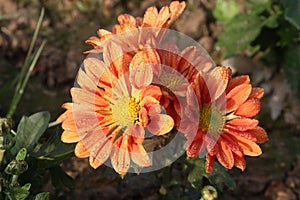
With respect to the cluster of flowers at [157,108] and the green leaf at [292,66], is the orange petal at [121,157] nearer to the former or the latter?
the cluster of flowers at [157,108]

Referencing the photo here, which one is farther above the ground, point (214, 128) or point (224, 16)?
point (224, 16)

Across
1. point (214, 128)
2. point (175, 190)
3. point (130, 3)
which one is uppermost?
point (130, 3)

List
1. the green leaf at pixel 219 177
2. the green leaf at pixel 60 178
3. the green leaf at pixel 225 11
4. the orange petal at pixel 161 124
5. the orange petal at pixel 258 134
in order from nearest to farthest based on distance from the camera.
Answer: the orange petal at pixel 161 124 < the orange petal at pixel 258 134 < the green leaf at pixel 219 177 < the green leaf at pixel 60 178 < the green leaf at pixel 225 11

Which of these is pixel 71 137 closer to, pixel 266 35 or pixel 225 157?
pixel 225 157

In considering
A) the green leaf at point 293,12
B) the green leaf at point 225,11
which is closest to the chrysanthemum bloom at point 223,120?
the green leaf at point 293,12

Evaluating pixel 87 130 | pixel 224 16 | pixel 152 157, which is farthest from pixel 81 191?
pixel 224 16

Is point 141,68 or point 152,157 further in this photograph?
point 152,157

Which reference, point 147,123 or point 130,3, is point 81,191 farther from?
point 130,3
